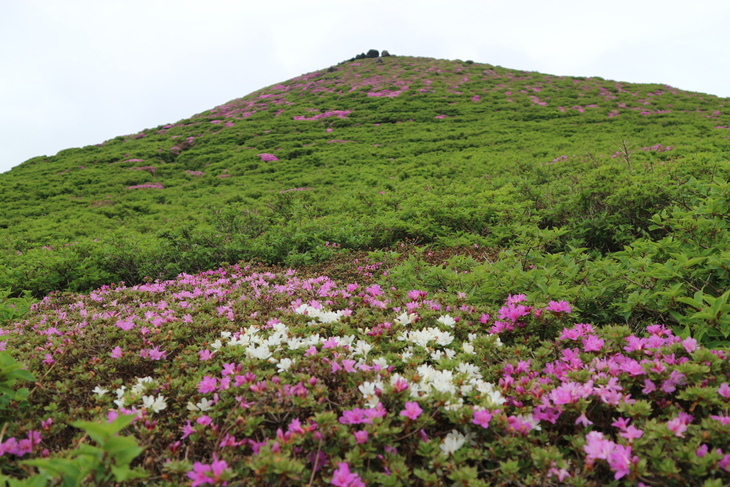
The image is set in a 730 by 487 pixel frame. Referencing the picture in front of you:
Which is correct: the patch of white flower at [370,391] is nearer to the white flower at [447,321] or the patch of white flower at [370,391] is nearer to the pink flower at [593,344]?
the white flower at [447,321]

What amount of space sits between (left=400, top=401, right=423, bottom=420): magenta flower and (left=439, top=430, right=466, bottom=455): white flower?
150 millimetres

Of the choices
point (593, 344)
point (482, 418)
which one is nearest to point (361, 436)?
point (482, 418)

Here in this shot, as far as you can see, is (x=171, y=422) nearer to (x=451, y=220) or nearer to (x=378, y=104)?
(x=451, y=220)

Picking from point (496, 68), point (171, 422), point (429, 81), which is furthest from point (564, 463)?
point (496, 68)

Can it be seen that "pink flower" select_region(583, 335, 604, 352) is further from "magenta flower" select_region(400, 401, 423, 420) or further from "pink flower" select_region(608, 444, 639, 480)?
"magenta flower" select_region(400, 401, 423, 420)

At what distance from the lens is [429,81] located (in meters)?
29.8

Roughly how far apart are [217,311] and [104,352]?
2.80 ft

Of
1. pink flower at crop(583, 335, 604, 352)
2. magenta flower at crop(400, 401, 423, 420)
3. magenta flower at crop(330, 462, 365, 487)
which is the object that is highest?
magenta flower at crop(400, 401, 423, 420)

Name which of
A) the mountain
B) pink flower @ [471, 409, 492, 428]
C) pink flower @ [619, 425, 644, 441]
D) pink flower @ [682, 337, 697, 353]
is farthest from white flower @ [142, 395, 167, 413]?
the mountain

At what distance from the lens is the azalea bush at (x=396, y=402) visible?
4.60ft

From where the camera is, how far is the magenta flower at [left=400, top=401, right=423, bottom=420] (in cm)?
159

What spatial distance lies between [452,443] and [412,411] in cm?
20

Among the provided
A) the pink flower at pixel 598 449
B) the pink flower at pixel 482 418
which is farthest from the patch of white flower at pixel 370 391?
the pink flower at pixel 598 449

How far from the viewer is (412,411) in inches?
63.1
